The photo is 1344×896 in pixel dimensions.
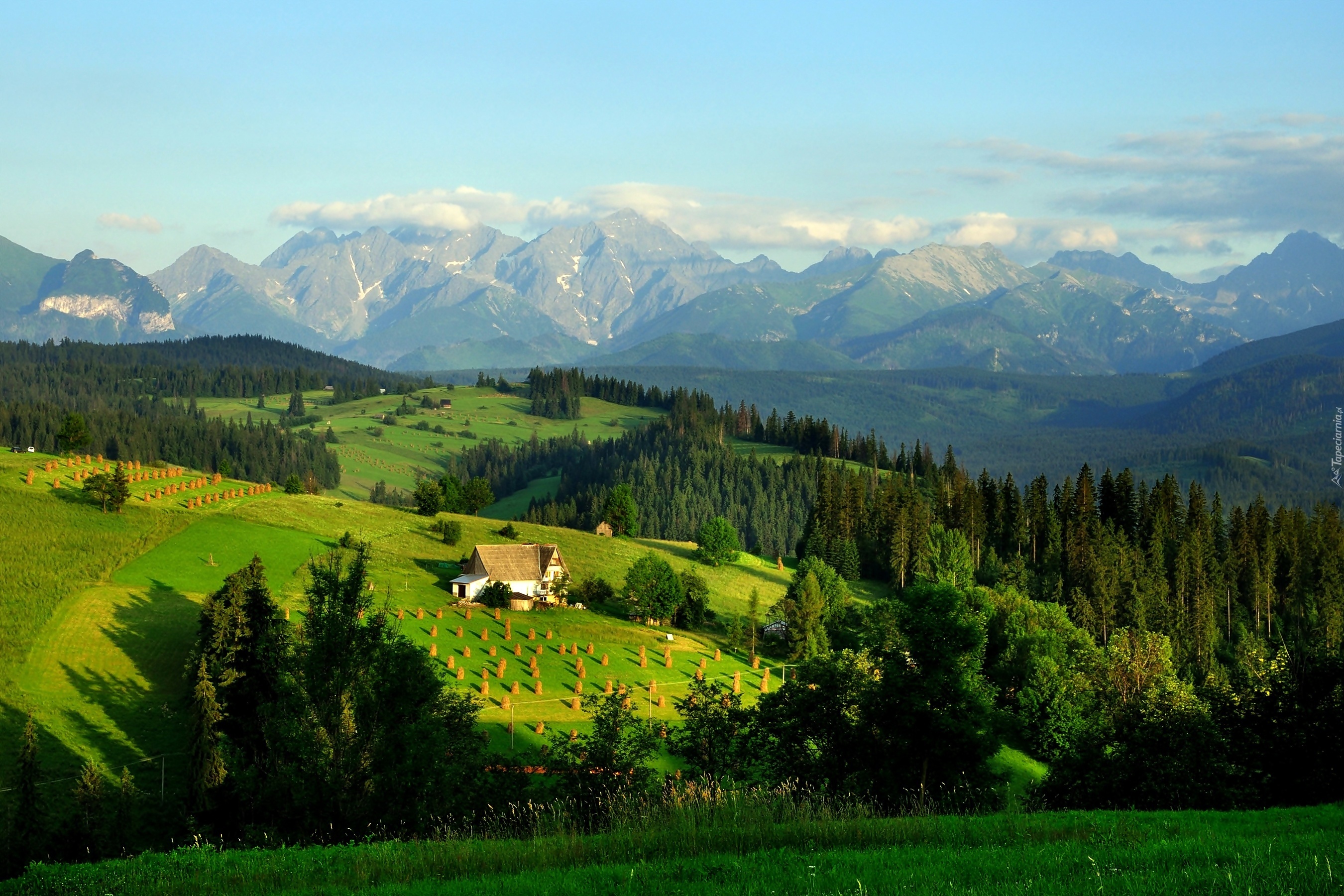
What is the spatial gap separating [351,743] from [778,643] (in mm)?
67231

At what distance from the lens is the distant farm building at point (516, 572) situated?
322ft

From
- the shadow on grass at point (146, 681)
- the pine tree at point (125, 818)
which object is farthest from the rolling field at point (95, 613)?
the pine tree at point (125, 818)

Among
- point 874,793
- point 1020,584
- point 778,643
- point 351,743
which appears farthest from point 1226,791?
point 1020,584

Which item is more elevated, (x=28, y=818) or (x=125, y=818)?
(x=28, y=818)

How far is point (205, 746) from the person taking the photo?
5116 centimetres

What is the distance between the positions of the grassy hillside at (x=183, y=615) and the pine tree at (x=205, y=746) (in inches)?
110

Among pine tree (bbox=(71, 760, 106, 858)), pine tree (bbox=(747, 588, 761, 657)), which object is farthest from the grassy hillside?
pine tree (bbox=(71, 760, 106, 858))

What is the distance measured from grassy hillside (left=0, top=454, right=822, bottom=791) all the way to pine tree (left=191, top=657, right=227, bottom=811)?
278 centimetres

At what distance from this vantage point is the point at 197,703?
5244 cm

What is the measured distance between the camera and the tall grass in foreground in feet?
55.3

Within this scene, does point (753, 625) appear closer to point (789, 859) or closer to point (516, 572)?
point (516, 572)

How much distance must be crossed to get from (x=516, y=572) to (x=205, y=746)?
167ft

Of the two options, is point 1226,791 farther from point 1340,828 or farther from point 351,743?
point 351,743

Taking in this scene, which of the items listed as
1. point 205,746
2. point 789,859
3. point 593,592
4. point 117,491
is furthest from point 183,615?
point 789,859
